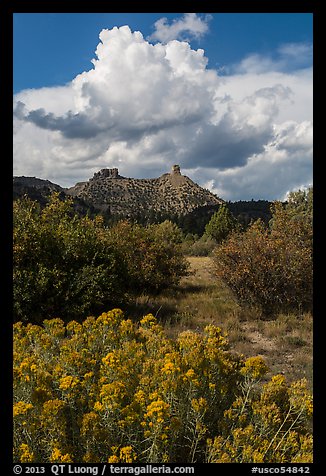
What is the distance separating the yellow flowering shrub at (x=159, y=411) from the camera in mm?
2607

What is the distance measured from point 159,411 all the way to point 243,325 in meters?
6.99

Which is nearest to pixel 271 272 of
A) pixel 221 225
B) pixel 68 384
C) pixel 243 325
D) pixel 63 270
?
pixel 243 325

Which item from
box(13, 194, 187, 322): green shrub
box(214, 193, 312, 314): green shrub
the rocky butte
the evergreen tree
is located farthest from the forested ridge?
the rocky butte

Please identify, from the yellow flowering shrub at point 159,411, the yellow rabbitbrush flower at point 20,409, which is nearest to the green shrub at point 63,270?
the yellow flowering shrub at point 159,411

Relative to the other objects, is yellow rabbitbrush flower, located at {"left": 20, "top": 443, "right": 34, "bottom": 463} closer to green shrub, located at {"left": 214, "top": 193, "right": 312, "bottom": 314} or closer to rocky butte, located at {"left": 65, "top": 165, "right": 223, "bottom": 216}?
green shrub, located at {"left": 214, "top": 193, "right": 312, "bottom": 314}

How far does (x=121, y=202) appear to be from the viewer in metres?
80.2

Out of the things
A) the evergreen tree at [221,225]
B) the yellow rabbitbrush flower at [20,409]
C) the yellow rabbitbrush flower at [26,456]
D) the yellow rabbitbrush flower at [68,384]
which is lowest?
the yellow rabbitbrush flower at [26,456]

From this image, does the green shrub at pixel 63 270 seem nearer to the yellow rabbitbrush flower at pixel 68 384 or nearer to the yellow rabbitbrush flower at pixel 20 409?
the yellow rabbitbrush flower at pixel 68 384

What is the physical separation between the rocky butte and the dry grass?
64259 millimetres

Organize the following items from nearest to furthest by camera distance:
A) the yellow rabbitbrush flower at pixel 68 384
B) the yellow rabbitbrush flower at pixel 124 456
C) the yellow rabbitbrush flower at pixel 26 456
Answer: the yellow rabbitbrush flower at pixel 124 456, the yellow rabbitbrush flower at pixel 26 456, the yellow rabbitbrush flower at pixel 68 384

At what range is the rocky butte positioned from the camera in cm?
8012

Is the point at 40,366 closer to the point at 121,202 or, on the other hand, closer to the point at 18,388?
the point at 18,388

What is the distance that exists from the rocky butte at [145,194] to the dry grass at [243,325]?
211 ft
